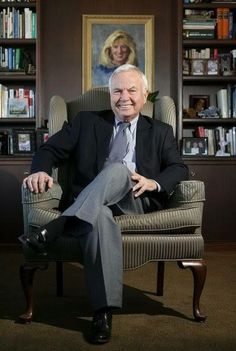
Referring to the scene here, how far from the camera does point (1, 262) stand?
3740mm

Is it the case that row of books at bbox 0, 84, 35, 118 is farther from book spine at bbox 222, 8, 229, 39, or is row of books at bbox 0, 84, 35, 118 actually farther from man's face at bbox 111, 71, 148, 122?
man's face at bbox 111, 71, 148, 122

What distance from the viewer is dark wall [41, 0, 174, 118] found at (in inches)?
180

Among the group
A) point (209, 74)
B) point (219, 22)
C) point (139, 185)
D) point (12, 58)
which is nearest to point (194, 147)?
point (209, 74)

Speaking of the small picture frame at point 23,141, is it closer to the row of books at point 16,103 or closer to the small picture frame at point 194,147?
the row of books at point 16,103

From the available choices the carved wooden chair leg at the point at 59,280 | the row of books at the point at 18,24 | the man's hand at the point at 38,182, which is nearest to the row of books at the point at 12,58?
the row of books at the point at 18,24

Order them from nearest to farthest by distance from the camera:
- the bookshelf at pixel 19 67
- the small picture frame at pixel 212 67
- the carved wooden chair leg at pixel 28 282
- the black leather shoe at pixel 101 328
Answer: the black leather shoe at pixel 101 328 < the carved wooden chair leg at pixel 28 282 < the bookshelf at pixel 19 67 < the small picture frame at pixel 212 67

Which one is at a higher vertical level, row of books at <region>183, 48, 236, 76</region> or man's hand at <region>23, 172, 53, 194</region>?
row of books at <region>183, 48, 236, 76</region>

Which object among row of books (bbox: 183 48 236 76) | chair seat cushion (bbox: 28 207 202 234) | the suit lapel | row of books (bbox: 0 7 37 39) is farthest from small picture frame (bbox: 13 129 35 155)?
chair seat cushion (bbox: 28 207 202 234)

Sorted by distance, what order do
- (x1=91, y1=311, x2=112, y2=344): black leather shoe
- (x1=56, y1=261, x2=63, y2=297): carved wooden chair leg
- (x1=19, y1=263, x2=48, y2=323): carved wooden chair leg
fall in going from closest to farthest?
(x1=91, y1=311, x2=112, y2=344): black leather shoe
(x1=19, y1=263, x2=48, y2=323): carved wooden chair leg
(x1=56, y1=261, x2=63, y2=297): carved wooden chair leg

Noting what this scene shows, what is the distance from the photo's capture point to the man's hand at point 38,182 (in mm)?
2246

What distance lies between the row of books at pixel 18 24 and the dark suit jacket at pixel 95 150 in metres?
1.89

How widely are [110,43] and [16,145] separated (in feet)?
3.90

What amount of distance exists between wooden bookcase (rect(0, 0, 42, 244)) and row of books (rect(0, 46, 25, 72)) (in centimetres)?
2

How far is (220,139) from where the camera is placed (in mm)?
4418
